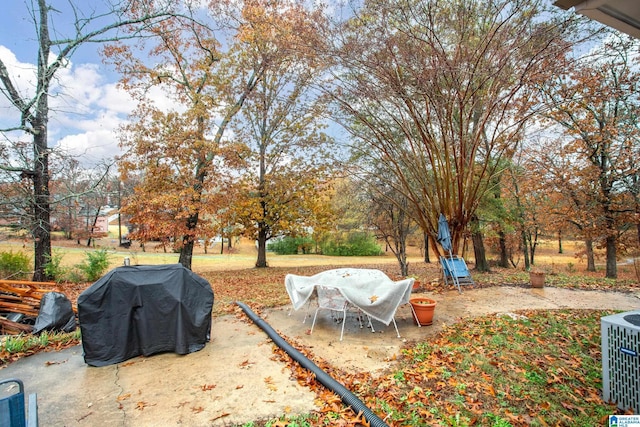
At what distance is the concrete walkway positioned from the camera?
2.82 meters

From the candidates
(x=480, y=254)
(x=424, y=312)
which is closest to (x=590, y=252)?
(x=480, y=254)

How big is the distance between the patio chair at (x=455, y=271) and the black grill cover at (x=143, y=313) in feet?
20.1

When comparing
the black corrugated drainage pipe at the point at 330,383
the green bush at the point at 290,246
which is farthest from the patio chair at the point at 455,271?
the green bush at the point at 290,246

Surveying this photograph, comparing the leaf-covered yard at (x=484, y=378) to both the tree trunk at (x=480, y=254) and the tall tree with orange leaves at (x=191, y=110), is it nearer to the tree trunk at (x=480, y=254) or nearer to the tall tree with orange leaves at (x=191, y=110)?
the tall tree with orange leaves at (x=191, y=110)

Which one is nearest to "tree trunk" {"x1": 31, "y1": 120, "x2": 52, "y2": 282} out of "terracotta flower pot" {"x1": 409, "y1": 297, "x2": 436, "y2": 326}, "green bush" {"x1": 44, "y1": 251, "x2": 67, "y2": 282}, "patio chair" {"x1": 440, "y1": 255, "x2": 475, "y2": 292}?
"green bush" {"x1": 44, "y1": 251, "x2": 67, "y2": 282}

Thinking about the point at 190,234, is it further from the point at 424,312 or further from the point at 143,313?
the point at 424,312

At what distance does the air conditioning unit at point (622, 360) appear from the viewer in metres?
2.56

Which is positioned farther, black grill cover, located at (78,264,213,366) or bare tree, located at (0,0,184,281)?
bare tree, located at (0,0,184,281)

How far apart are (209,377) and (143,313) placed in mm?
1337

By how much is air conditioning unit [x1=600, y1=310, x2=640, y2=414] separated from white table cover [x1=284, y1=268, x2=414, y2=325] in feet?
7.51

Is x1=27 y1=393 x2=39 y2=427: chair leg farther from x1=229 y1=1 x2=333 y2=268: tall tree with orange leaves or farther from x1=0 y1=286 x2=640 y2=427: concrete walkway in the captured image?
x1=229 y1=1 x2=333 y2=268: tall tree with orange leaves

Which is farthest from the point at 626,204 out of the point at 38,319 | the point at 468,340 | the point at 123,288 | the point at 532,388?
the point at 38,319

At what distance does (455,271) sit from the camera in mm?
7875

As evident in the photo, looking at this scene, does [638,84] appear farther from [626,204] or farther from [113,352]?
[113,352]
